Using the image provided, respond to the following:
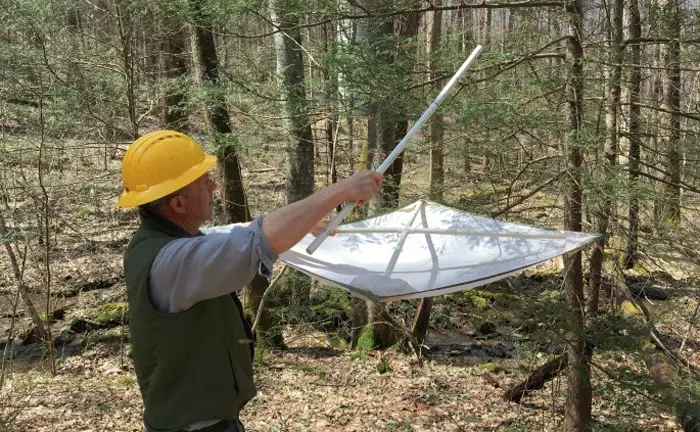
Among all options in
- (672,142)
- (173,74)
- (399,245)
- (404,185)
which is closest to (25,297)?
(173,74)

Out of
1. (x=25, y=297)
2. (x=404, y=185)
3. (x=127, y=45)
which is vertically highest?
(x=127, y=45)

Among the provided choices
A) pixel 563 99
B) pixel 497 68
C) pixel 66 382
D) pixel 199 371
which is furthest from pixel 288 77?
pixel 199 371

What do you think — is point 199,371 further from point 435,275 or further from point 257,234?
point 435,275

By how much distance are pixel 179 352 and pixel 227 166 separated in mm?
4884

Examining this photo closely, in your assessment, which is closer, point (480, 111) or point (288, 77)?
point (480, 111)

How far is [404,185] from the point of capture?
222 inches

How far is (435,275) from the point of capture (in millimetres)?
2566

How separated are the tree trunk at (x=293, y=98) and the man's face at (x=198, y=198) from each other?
2059mm

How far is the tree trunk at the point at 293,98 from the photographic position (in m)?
3.86

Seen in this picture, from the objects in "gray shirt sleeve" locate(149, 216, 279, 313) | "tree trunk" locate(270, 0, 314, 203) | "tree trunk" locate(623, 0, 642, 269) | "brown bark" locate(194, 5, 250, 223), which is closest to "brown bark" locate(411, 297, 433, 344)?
"tree trunk" locate(270, 0, 314, 203)

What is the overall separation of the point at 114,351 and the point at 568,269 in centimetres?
528

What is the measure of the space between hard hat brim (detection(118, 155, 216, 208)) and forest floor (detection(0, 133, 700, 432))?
2.04 metres

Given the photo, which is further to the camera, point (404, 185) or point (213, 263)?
point (404, 185)

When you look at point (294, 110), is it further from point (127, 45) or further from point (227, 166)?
point (227, 166)
